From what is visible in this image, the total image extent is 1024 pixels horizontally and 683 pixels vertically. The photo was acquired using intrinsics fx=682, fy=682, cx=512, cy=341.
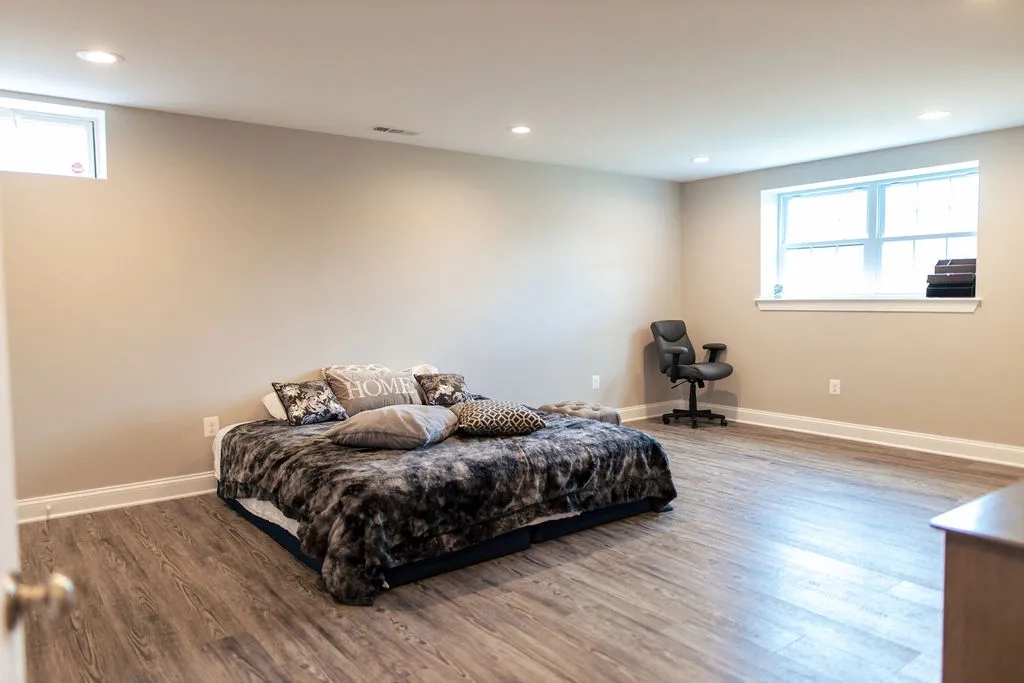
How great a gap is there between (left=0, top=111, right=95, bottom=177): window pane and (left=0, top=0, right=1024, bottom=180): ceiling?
0.25 metres

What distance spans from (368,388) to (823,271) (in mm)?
4068

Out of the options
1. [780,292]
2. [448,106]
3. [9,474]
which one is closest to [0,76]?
[448,106]

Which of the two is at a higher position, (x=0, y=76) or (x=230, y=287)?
(x=0, y=76)

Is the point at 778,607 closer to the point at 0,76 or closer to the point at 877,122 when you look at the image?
the point at 877,122

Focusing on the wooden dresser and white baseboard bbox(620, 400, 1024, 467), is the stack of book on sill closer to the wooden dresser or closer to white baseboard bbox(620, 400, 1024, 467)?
white baseboard bbox(620, 400, 1024, 467)

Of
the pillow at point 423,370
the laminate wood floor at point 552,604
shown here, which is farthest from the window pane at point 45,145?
the pillow at point 423,370

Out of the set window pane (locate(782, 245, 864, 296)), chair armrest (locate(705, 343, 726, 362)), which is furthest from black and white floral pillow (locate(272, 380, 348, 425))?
window pane (locate(782, 245, 864, 296))

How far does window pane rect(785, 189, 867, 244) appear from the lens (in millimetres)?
5691

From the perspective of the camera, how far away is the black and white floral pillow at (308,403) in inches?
160

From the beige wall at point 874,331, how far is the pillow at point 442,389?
303 centimetres

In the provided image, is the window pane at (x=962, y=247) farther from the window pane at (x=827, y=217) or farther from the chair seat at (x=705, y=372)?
the chair seat at (x=705, y=372)

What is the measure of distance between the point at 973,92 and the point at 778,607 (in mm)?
3082

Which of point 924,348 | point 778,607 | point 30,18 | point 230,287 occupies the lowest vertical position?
point 778,607

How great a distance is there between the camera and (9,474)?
861mm
